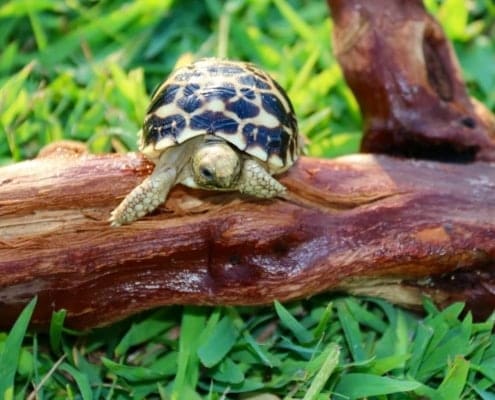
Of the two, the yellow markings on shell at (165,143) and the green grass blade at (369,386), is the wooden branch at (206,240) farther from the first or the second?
the green grass blade at (369,386)

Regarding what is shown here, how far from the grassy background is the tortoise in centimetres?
35

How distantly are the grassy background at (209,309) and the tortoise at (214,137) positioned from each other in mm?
351

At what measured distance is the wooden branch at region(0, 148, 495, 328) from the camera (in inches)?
77.8

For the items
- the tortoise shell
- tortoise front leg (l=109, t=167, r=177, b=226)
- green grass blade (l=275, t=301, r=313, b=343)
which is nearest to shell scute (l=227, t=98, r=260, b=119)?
the tortoise shell

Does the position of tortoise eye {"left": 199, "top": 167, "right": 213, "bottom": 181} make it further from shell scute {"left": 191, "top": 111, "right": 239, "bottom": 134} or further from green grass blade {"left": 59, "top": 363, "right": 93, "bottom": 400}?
green grass blade {"left": 59, "top": 363, "right": 93, "bottom": 400}

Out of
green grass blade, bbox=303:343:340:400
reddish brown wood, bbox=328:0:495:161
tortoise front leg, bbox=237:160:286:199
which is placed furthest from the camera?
reddish brown wood, bbox=328:0:495:161

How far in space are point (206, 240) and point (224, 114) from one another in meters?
0.32

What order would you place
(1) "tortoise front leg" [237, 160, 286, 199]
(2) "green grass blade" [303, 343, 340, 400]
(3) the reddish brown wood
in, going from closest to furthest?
1. (2) "green grass blade" [303, 343, 340, 400]
2. (1) "tortoise front leg" [237, 160, 286, 199]
3. (3) the reddish brown wood

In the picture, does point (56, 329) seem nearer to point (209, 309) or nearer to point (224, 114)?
point (209, 309)

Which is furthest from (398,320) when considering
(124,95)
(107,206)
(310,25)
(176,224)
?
(310,25)

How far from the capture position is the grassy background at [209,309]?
2.03 m

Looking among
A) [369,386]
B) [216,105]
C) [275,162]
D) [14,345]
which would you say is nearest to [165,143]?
[216,105]

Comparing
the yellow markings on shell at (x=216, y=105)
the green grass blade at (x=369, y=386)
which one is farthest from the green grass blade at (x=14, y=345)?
the green grass blade at (x=369, y=386)

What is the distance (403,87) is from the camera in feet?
7.94
